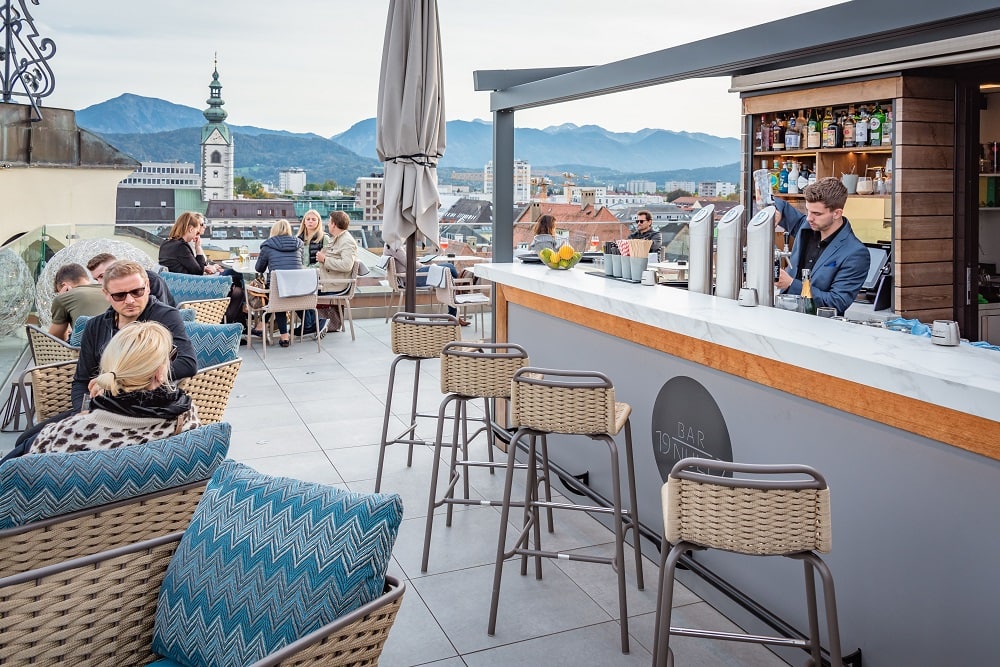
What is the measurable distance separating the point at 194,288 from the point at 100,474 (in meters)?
4.56

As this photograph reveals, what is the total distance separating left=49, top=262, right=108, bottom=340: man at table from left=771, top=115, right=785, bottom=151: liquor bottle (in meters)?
5.09

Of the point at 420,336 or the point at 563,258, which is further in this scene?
the point at 563,258

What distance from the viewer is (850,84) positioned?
6.02 meters

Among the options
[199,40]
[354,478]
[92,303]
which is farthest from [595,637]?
[199,40]

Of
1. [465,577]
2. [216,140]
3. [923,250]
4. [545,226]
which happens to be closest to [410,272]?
[545,226]

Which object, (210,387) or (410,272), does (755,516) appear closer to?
(210,387)

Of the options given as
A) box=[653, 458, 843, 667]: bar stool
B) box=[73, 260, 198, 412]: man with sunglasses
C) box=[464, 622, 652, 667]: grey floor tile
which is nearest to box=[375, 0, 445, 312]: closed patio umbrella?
box=[73, 260, 198, 412]: man with sunglasses

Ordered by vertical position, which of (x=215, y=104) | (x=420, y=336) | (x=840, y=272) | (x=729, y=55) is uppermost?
(x=215, y=104)

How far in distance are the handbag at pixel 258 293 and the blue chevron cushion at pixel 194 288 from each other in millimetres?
2120

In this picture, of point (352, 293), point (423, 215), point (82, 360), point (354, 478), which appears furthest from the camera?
point (352, 293)

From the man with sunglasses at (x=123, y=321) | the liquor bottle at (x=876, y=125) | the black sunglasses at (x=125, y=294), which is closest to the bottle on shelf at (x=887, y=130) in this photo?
the liquor bottle at (x=876, y=125)

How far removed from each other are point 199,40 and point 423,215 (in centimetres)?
743

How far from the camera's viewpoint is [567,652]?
300cm

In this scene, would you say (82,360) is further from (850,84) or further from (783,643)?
(850,84)
